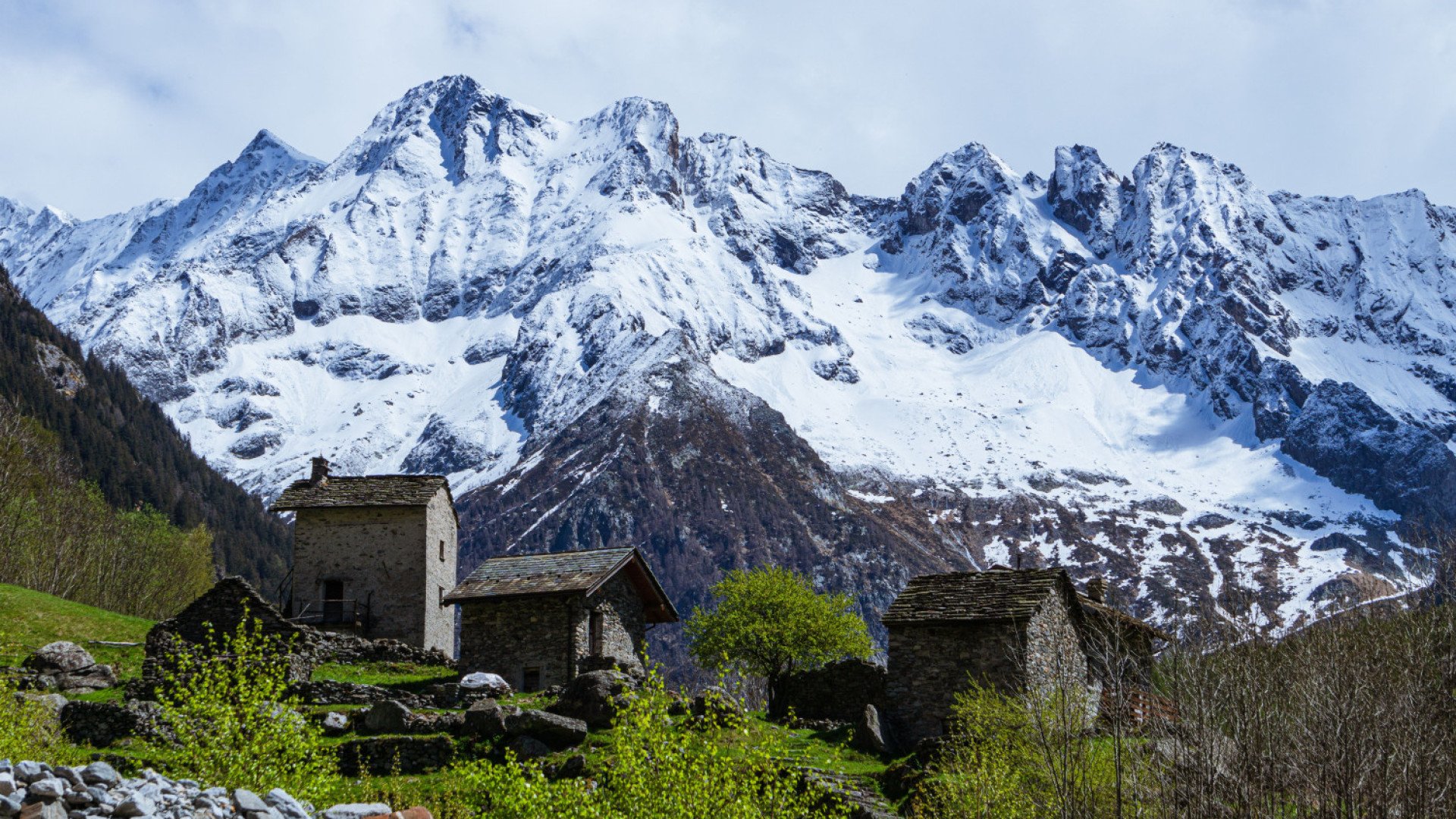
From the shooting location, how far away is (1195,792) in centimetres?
2502

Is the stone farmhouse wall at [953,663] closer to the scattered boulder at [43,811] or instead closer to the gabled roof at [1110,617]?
the gabled roof at [1110,617]

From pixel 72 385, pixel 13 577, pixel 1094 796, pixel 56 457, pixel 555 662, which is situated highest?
pixel 72 385

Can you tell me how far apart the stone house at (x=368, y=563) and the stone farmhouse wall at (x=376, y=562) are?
1.3 inches

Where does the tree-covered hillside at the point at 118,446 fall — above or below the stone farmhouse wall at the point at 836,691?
above

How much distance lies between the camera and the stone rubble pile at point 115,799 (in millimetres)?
19594

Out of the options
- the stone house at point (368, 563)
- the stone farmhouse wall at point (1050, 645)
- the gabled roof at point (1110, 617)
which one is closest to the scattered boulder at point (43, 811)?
the stone farmhouse wall at point (1050, 645)

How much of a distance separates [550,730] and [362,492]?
1074 inches

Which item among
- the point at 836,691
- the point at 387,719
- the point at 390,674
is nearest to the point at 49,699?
the point at 387,719

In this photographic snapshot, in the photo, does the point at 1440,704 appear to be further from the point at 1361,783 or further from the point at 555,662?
the point at 555,662

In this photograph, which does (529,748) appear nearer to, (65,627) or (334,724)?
(334,724)

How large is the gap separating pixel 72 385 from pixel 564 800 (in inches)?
Answer: 7136

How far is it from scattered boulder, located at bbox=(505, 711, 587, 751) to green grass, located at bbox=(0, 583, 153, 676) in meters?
15.8

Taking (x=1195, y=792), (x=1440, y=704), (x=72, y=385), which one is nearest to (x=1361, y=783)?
(x=1195, y=792)

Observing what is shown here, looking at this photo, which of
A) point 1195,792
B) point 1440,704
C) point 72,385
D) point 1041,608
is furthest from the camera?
point 72,385
